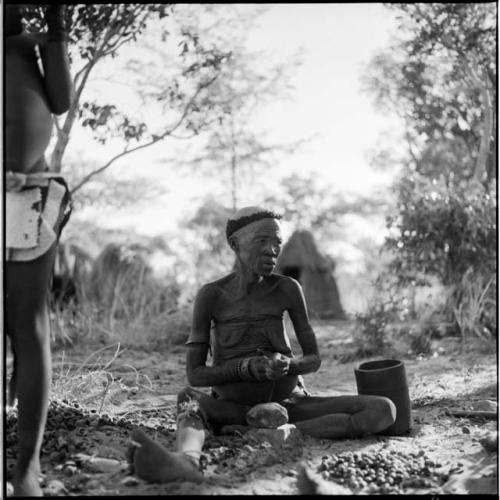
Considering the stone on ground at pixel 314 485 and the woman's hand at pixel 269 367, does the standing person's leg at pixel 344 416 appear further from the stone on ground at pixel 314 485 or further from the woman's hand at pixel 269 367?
the stone on ground at pixel 314 485

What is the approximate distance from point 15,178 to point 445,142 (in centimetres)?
975

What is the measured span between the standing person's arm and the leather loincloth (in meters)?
0.32

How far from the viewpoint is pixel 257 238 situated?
3.57 meters

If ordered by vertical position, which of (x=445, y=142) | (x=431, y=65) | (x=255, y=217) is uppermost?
(x=431, y=65)

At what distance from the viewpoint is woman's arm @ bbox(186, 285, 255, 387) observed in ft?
11.4

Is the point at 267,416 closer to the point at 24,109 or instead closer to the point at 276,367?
the point at 276,367

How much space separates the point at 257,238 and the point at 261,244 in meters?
0.04

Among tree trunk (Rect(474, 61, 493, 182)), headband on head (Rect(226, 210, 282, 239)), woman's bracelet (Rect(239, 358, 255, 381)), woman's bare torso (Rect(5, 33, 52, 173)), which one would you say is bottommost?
woman's bracelet (Rect(239, 358, 255, 381))

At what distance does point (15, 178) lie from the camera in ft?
8.97

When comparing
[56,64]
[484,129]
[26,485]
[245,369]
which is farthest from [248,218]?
[484,129]

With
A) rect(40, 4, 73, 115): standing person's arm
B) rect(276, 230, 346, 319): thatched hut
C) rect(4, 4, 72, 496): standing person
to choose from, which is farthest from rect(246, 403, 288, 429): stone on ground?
rect(276, 230, 346, 319): thatched hut

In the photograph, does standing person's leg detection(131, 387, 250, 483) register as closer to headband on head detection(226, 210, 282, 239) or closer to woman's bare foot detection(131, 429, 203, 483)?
woman's bare foot detection(131, 429, 203, 483)

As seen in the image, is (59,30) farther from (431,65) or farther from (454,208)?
(431,65)

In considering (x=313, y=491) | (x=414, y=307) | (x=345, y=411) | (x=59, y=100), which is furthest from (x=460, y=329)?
(x=59, y=100)
